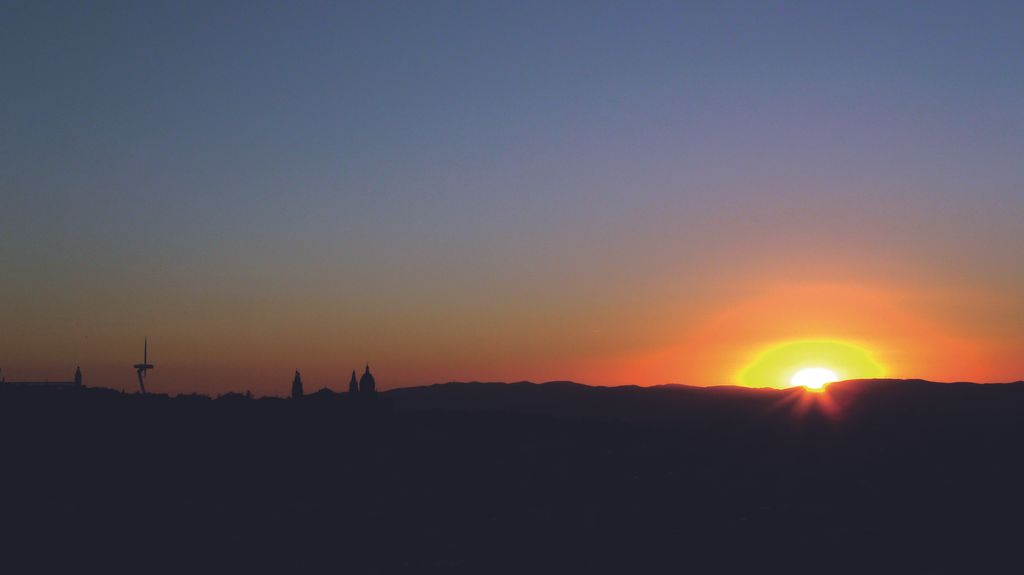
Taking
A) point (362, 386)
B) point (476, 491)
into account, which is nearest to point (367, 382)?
point (362, 386)

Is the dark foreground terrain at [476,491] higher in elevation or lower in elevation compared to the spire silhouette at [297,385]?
lower

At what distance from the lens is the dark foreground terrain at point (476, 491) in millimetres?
21875

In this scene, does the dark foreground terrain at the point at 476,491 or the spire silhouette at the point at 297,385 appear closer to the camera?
the dark foreground terrain at the point at 476,491

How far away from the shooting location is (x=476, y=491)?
2697cm

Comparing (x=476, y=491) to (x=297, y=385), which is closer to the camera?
(x=476, y=491)

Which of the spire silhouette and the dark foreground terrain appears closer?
the dark foreground terrain

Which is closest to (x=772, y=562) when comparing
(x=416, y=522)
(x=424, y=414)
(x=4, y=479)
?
(x=416, y=522)

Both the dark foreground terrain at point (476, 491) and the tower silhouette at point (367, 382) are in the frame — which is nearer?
the dark foreground terrain at point (476, 491)

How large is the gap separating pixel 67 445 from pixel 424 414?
1316 cm

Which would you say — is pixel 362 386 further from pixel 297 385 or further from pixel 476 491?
pixel 476 491

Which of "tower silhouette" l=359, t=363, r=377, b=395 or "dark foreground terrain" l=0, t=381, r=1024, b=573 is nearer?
"dark foreground terrain" l=0, t=381, r=1024, b=573

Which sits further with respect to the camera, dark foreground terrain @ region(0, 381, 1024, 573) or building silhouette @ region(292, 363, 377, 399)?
building silhouette @ region(292, 363, 377, 399)

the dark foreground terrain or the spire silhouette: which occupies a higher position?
the spire silhouette

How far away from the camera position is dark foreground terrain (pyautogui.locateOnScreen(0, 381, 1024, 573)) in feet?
71.8
